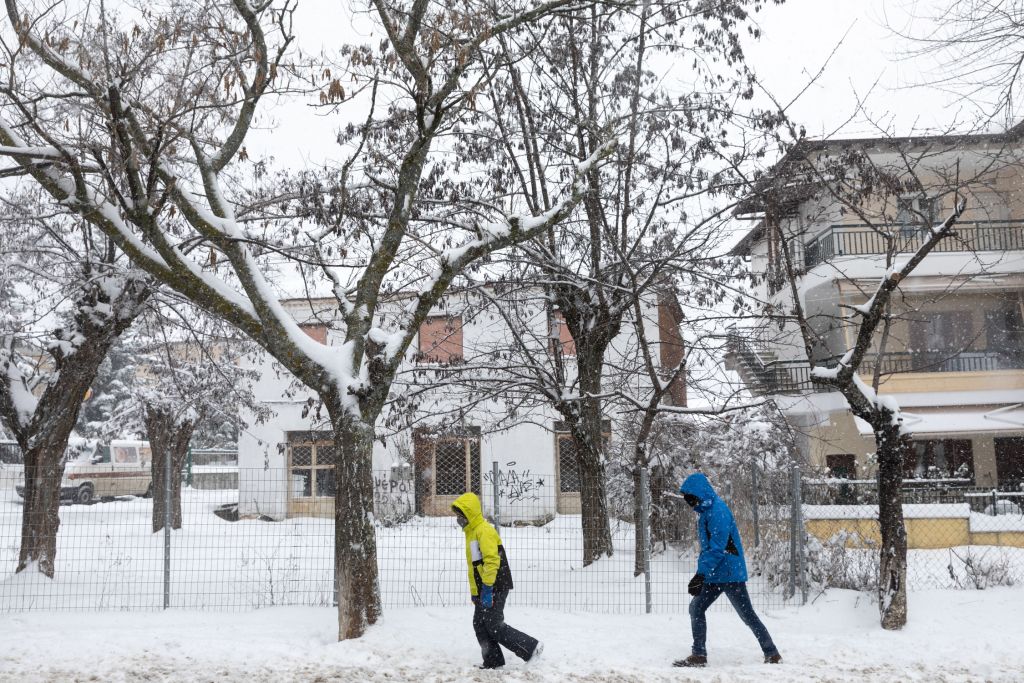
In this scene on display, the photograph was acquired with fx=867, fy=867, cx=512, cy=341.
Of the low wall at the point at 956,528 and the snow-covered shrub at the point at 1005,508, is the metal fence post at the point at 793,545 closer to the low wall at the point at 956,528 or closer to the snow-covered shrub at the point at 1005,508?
the low wall at the point at 956,528

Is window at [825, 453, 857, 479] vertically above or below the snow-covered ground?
above

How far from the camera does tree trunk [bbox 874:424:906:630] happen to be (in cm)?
816

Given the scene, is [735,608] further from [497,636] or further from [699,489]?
[497,636]

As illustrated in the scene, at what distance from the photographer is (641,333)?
10.7 m

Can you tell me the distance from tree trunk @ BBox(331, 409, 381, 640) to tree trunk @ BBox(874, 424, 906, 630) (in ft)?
15.6

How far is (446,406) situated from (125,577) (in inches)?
476

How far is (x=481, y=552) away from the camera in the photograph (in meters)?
6.99

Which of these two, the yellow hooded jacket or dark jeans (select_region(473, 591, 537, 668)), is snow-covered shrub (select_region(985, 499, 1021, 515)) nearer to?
dark jeans (select_region(473, 591, 537, 668))

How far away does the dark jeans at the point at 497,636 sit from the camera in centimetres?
693

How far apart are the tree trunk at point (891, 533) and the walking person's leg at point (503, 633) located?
11.8 feet

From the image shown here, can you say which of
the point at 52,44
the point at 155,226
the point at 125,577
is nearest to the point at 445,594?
the point at 125,577

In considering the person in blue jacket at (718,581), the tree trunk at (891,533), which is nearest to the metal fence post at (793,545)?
the tree trunk at (891,533)

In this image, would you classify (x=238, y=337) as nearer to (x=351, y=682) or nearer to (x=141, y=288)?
(x=141, y=288)

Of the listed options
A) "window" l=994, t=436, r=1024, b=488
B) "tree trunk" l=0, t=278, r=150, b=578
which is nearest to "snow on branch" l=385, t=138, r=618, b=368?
"tree trunk" l=0, t=278, r=150, b=578
